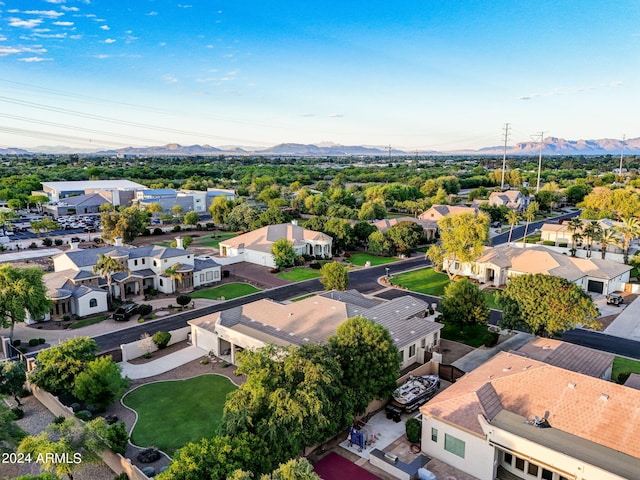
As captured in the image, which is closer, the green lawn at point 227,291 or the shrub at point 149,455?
the shrub at point 149,455

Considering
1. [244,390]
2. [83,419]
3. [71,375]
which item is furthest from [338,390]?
[71,375]

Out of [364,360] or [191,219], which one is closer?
[364,360]

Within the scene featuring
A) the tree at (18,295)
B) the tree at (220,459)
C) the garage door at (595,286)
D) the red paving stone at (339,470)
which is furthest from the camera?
the garage door at (595,286)

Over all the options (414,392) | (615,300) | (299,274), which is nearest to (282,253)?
(299,274)

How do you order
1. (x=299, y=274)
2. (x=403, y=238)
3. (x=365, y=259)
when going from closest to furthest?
(x=299, y=274) → (x=365, y=259) → (x=403, y=238)

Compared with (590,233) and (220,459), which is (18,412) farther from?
(590,233)

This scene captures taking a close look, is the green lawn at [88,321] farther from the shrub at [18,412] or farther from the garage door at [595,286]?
the garage door at [595,286]

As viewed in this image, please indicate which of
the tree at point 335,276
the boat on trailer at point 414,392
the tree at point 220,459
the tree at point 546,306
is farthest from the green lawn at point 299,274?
the tree at point 220,459
